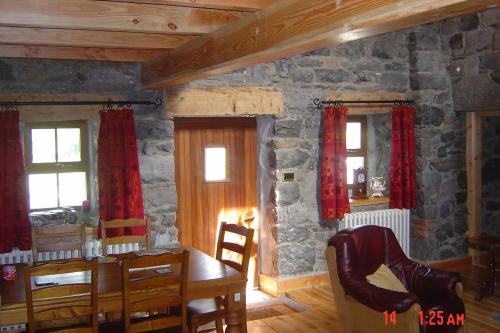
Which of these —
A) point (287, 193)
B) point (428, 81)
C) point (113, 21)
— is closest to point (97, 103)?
point (113, 21)

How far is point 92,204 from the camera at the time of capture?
17.3 ft

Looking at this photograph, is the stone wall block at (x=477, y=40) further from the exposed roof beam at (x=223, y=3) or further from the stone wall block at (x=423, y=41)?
the exposed roof beam at (x=223, y=3)

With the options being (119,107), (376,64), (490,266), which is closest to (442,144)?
(376,64)

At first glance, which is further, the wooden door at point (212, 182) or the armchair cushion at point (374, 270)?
the wooden door at point (212, 182)

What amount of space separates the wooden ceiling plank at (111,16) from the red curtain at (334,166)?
2.41m

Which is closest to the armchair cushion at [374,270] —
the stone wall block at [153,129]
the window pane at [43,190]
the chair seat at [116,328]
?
the chair seat at [116,328]

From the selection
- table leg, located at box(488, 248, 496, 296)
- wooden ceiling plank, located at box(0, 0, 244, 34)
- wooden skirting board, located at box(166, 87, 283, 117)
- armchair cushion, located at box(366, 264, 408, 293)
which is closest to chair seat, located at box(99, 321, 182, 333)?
armchair cushion, located at box(366, 264, 408, 293)

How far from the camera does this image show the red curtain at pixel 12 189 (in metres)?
4.62

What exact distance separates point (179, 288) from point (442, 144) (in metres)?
4.21

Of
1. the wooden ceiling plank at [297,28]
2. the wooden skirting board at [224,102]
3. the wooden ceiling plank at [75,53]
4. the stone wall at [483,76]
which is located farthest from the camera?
the stone wall at [483,76]

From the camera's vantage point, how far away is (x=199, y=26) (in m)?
3.62

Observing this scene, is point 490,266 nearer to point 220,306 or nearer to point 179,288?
point 220,306

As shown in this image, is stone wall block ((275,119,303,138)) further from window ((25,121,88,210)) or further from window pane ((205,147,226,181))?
window ((25,121,88,210))

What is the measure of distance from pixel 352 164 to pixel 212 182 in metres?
1.80
